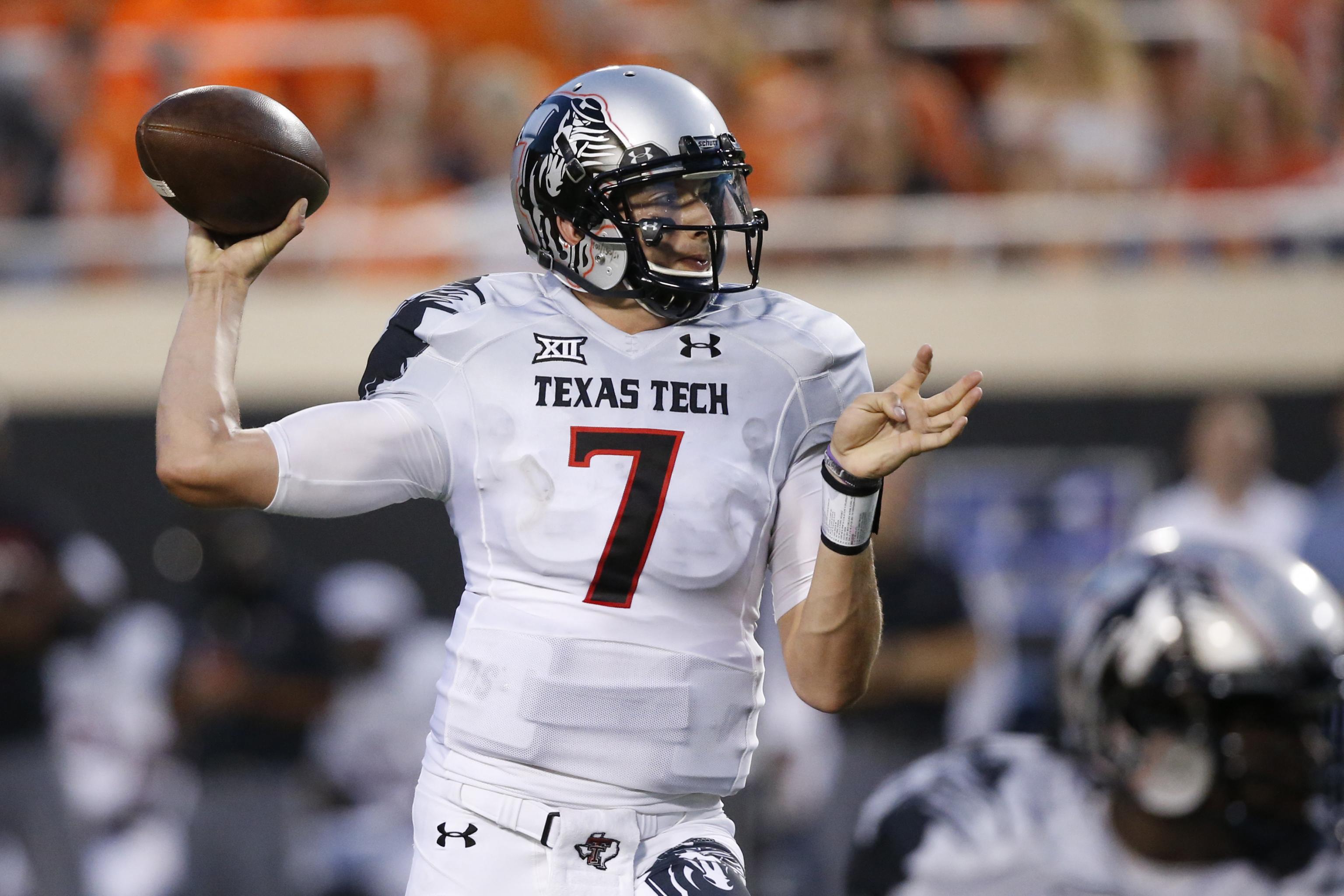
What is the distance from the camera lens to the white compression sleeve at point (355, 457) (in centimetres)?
273

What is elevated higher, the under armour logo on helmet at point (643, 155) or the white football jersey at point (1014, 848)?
the under armour logo on helmet at point (643, 155)

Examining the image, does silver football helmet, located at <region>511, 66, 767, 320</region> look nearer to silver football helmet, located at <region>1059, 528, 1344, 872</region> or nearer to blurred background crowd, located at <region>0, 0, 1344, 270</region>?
silver football helmet, located at <region>1059, 528, 1344, 872</region>

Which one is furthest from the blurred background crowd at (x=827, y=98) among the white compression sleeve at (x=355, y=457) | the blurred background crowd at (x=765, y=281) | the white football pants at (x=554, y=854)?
the white football pants at (x=554, y=854)

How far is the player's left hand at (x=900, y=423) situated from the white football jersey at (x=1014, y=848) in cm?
89

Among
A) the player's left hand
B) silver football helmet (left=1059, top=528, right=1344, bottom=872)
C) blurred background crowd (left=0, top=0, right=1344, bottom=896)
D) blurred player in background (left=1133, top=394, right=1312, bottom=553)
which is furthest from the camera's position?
blurred background crowd (left=0, top=0, right=1344, bottom=896)

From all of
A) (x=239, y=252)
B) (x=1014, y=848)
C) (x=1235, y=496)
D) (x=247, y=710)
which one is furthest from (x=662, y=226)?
(x=247, y=710)

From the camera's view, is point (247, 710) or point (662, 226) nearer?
point (662, 226)

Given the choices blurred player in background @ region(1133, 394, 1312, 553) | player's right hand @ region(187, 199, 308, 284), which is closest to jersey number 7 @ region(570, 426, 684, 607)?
player's right hand @ region(187, 199, 308, 284)

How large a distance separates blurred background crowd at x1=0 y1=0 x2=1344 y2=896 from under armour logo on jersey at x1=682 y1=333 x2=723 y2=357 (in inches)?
141

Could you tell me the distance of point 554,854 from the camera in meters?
2.74

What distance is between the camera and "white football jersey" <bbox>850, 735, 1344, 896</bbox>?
328 centimetres

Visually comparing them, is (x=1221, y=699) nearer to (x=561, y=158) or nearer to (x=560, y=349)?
(x=560, y=349)

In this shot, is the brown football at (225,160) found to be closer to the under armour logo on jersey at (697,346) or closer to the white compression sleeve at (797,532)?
the under armour logo on jersey at (697,346)

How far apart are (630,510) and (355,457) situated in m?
0.42
